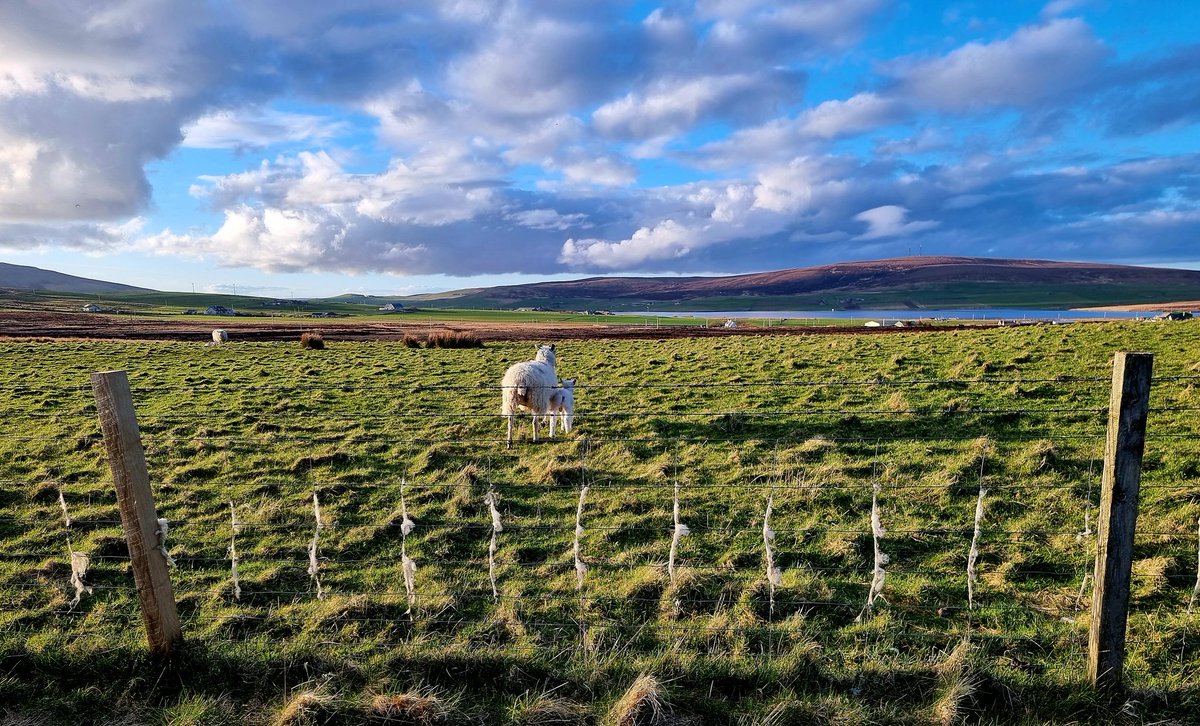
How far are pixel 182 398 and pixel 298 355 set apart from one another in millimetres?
13560

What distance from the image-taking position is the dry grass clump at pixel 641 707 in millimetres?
3889

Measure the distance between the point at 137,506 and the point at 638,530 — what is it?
18.0 feet

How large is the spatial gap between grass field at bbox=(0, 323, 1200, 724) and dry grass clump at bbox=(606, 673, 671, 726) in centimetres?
2

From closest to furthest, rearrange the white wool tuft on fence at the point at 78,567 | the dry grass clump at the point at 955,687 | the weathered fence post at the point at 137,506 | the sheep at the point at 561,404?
the dry grass clump at the point at 955,687, the weathered fence post at the point at 137,506, the white wool tuft on fence at the point at 78,567, the sheep at the point at 561,404

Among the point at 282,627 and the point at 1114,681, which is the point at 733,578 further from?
the point at 282,627

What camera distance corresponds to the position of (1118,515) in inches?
157

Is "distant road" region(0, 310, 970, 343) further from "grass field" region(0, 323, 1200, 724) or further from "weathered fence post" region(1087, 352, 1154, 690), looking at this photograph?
"weathered fence post" region(1087, 352, 1154, 690)

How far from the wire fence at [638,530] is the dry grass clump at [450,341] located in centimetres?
2203

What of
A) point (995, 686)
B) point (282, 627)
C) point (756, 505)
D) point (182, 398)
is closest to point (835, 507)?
point (756, 505)

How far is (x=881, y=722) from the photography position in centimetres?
395

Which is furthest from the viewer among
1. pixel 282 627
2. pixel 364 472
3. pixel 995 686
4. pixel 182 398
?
pixel 182 398

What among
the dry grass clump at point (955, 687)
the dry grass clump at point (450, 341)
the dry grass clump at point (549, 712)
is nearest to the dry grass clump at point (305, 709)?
the dry grass clump at point (549, 712)

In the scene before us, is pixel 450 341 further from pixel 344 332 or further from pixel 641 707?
pixel 641 707

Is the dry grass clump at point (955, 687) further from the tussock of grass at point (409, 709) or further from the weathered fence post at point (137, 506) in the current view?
the weathered fence post at point (137, 506)
